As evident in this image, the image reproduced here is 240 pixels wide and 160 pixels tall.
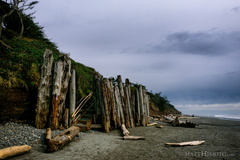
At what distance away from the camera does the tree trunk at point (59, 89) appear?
4.63 m

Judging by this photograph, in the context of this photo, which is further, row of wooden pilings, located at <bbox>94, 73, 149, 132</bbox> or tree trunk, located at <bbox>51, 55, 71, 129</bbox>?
row of wooden pilings, located at <bbox>94, 73, 149, 132</bbox>

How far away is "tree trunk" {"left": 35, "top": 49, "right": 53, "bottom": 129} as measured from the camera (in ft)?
14.9

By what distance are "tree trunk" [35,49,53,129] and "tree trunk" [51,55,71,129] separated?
24 centimetres

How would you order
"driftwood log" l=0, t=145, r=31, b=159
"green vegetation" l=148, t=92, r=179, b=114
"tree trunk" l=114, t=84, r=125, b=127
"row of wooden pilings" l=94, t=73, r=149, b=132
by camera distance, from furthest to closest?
"green vegetation" l=148, t=92, r=179, b=114 < "tree trunk" l=114, t=84, r=125, b=127 < "row of wooden pilings" l=94, t=73, r=149, b=132 < "driftwood log" l=0, t=145, r=31, b=159

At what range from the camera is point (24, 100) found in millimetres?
4980

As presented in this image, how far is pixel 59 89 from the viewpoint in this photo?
487 cm

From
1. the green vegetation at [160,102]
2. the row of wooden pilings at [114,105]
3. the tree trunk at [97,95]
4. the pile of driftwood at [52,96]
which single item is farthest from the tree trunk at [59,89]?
the green vegetation at [160,102]

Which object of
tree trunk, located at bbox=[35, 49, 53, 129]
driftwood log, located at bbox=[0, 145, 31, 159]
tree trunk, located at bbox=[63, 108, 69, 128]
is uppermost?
tree trunk, located at bbox=[35, 49, 53, 129]

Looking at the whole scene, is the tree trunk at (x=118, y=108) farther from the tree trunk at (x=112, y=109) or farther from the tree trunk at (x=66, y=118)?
the tree trunk at (x=66, y=118)

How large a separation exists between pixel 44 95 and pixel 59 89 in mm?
504

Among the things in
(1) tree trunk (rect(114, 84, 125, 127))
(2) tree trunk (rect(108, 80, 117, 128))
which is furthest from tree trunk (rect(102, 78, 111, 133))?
(1) tree trunk (rect(114, 84, 125, 127))

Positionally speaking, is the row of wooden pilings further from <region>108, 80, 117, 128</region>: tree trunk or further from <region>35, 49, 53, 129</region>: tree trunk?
<region>35, 49, 53, 129</region>: tree trunk

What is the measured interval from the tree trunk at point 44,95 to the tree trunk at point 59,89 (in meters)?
0.24

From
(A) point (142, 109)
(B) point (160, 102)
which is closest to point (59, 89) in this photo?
(A) point (142, 109)
